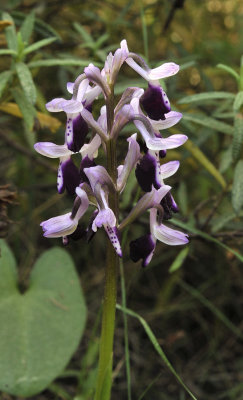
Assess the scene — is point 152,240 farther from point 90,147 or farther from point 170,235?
point 90,147

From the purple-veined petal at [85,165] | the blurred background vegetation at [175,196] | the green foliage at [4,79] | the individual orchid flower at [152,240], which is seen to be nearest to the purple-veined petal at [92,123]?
the purple-veined petal at [85,165]

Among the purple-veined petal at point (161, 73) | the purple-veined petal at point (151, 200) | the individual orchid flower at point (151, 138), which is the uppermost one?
the purple-veined petal at point (161, 73)

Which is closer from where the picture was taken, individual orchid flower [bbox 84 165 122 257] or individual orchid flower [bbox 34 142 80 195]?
individual orchid flower [bbox 84 165 122 257]

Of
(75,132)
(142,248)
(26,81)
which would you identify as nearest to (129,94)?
(75,132)

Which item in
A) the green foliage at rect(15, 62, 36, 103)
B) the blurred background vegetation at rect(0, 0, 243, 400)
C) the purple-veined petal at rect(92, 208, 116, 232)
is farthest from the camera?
the blurred background vegetation at rect(0, 0, 243, 400)

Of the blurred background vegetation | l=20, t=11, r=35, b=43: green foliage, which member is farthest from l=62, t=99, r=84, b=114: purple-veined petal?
l=20, t=11, r=35, b=43: green foliage

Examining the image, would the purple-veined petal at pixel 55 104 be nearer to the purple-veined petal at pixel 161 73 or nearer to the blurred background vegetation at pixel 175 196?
the purple-veined petal at pixel 161 73

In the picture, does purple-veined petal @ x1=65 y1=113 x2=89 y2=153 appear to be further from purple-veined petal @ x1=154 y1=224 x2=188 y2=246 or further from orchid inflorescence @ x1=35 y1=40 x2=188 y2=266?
purple-veined petal @ x1=154 y1=224 x2=188 y2=246
